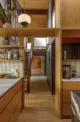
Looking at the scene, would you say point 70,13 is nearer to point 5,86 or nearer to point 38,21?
point 5,86

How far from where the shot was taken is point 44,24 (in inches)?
472

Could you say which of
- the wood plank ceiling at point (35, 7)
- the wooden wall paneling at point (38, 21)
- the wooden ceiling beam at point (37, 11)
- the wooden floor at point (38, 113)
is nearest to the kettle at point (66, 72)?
the wooden floor at point (38, 113)

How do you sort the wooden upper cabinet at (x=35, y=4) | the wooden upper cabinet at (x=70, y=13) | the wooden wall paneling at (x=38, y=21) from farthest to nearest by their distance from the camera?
1. the wooden wall paneling at (x=38, y=21)
2. the wooden upper cabinet at (x=35, y=4)
3. the wooden upper cabinet at (x=70, y=13)

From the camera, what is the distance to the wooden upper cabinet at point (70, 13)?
137 inches

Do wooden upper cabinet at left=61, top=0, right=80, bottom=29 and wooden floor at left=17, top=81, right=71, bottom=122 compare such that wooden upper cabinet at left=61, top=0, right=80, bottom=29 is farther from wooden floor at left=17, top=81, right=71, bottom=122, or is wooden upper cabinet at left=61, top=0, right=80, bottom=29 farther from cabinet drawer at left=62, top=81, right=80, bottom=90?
wooden floor at left=17, top=81, right=71, bottom=122

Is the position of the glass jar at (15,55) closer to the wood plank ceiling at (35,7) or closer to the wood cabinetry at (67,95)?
the wood cabinetry at (67,95)

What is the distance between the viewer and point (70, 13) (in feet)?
11.6

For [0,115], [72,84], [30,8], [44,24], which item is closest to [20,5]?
[30,8]

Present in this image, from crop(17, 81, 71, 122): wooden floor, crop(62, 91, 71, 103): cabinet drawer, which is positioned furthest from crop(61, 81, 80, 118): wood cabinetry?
crop(17, 81, 71, 122): wooden floor

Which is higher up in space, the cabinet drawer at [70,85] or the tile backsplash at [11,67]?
the tile backsplash at [11,67]

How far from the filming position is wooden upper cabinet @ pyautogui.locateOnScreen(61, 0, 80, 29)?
3492mm

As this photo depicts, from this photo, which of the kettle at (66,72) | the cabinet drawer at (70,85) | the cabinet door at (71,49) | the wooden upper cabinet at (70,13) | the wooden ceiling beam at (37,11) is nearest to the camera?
the cabinet drawer at (70,85)

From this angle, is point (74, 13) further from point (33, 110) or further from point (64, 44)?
point (33, 110)

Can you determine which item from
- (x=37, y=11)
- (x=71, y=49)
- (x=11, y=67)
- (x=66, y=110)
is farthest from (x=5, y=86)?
(x=37, y=11)
